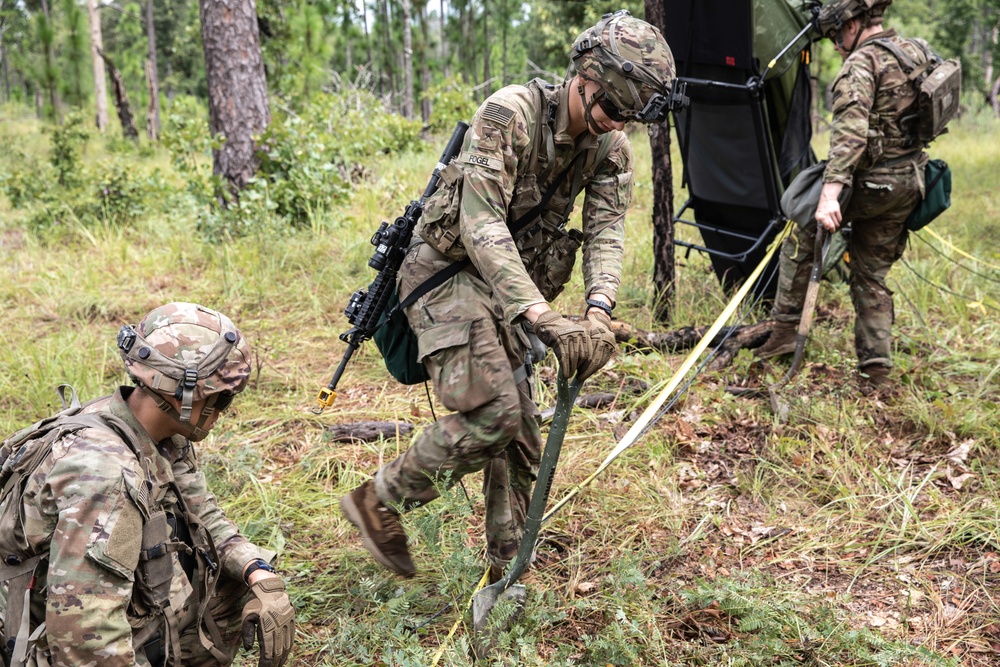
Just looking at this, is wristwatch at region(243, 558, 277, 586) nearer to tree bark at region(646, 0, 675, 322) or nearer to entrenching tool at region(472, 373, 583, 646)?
entrenching tool at region(472, 373, 583, 646)

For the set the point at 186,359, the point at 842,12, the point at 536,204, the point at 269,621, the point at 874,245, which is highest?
the point at 842,12

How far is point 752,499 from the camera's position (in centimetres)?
356

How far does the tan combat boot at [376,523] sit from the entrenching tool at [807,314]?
Answer: 7.71 feet

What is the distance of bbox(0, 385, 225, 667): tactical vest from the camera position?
183 centimetres

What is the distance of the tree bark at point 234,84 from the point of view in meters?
6.82

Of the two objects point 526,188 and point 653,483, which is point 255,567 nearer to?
point 526,188

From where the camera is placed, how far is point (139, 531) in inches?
73.1

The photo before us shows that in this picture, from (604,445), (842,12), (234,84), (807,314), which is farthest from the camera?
(234,84)

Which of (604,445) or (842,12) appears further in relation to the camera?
(842,12)

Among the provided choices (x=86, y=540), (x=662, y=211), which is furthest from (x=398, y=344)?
(x=662, y=211)

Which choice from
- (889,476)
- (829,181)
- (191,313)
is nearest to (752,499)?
(889,476)

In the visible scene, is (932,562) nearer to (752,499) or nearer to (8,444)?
(752,499)

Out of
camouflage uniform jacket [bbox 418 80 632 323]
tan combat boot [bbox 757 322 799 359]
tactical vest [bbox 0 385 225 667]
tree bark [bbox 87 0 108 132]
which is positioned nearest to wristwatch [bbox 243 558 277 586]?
tactical vest [bbox 0 385 225 667]

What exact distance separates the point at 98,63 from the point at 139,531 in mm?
20012
